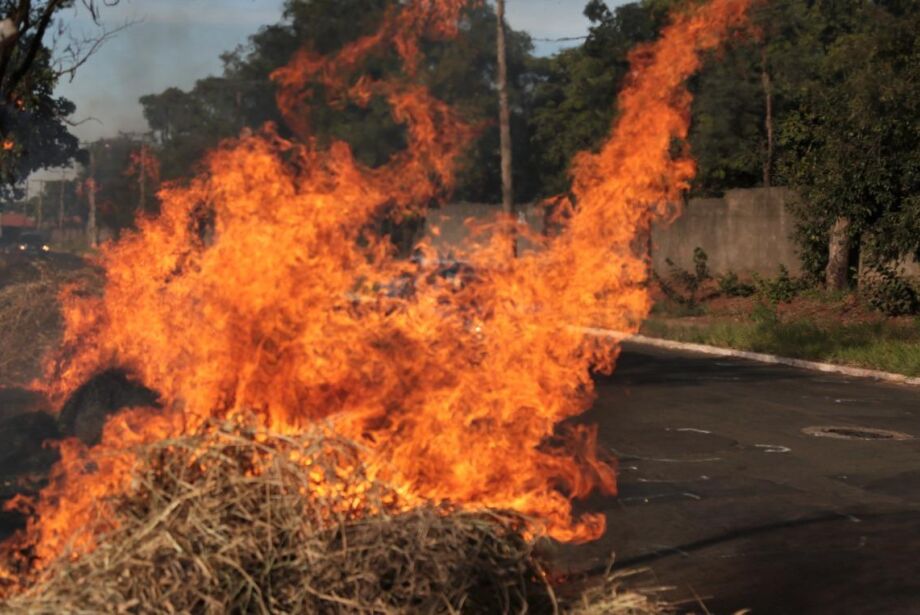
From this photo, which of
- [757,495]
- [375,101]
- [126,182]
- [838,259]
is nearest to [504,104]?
[838,259]

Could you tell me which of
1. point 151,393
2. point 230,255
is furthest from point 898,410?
point 230,255

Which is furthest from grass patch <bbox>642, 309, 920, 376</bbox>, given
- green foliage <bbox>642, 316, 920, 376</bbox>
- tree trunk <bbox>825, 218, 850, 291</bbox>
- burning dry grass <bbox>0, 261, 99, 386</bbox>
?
burning dry grass <bbox>0, 261, 99, 386</bbox>

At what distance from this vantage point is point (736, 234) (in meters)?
31.5

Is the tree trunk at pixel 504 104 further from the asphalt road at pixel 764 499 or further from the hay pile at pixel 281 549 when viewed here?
the hay pile at pixel 281 549

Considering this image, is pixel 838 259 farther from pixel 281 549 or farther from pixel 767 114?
pixel 281 549

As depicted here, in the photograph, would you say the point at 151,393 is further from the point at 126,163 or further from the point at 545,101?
the point at 126,163

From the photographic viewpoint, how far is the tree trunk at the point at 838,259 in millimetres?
25891

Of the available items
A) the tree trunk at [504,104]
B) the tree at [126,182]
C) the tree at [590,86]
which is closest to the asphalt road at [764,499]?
the tree trunk at [504,104]

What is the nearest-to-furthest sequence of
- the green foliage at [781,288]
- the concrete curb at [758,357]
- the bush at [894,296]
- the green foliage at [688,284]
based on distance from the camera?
the concrete curb at [758,357], the bush at [894,296], the green foliage at [781,288], the green foliage at [688,284]

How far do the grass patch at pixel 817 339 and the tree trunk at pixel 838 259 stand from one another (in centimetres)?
289

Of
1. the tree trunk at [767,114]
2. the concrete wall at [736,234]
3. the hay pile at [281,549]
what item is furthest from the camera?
the tree trunk at [767,114]

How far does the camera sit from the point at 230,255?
684 centimetres

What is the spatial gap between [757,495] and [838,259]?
18.0 meters

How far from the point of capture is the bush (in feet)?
73.7
